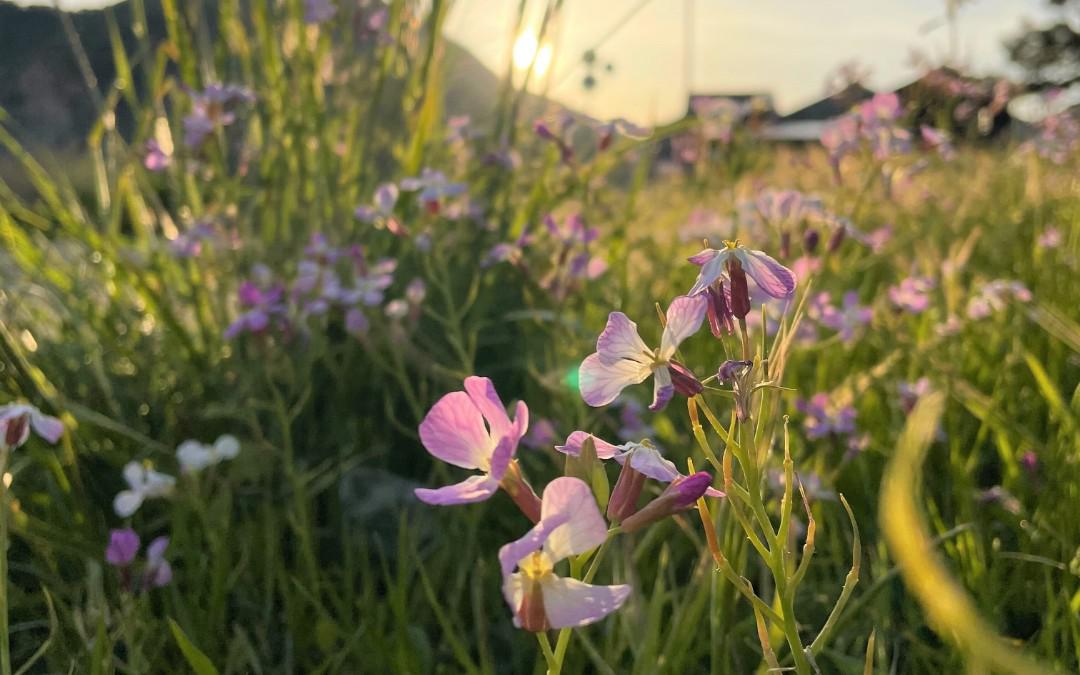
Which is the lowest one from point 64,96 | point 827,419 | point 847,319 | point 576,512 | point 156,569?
point 156,569

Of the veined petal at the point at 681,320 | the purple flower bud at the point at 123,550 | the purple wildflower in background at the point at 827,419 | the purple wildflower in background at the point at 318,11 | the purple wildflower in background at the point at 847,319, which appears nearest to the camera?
the veined petal at the point at 681,320

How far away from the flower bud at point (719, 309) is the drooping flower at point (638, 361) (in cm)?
2

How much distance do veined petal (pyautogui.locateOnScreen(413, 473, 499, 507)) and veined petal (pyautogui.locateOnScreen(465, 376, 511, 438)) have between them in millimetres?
27

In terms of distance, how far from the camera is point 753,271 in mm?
484

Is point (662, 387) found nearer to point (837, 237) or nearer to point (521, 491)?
point (521, 491)

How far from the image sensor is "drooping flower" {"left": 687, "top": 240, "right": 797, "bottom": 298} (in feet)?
1.57

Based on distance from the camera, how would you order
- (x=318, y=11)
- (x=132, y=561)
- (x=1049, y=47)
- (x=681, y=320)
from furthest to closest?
(x=1049, y=47)
(x=318, y=11)
(x=132, y=561)
(x=681, y=320)

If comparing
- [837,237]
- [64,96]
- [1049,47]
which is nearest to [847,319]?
[837,237]

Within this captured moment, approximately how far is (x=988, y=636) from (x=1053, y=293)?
157cm

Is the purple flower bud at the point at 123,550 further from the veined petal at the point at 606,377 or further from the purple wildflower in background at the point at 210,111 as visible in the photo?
the purple wildflower in background at the point at 210,111

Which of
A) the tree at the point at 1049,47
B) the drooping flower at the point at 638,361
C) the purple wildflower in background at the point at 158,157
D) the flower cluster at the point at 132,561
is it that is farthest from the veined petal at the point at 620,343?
the tree at the point at 1049,47

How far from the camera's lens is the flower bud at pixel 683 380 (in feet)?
1.55

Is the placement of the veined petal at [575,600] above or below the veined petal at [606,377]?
below

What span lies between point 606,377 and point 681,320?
5 cm
